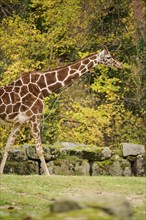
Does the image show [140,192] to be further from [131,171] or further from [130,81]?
[130,81]

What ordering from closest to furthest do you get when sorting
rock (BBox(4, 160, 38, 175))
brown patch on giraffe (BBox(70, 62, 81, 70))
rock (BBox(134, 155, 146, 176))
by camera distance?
brown patch on giraffe (BBox(70, 62, 81, 70)), rock (BBox(4, 160, 38, 175)), rock (BBox(134, 155, 146, 176))

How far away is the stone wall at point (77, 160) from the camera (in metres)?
16.7

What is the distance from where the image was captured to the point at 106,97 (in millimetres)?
23766

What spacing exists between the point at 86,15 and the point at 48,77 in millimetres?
10116

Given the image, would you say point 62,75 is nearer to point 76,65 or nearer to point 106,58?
point 76,65

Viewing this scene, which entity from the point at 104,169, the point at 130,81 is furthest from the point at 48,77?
the point at 130,81

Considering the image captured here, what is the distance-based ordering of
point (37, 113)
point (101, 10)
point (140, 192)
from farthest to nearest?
point (101, 10) → point (37, 113) → point (140, 192)

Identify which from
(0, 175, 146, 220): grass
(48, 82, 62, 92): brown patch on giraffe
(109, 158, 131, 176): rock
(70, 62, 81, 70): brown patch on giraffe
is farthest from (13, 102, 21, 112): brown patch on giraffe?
(109, 158, 131, 176): rock

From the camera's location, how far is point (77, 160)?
17.0 m

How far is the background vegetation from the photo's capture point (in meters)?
21.5

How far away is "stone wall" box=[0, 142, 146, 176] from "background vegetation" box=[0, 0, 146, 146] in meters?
3.22

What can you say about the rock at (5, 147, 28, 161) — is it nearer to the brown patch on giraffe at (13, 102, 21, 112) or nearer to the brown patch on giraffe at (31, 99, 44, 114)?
the brown patch on giraffe at (13, 102, 21, 112)

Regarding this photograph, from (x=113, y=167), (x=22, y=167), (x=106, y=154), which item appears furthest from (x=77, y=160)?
(x=22, y=167)

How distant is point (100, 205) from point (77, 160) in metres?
12.3
